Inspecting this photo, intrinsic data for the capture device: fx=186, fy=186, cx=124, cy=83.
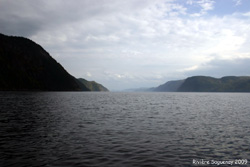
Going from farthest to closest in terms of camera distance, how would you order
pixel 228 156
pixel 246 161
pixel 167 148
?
pixel 167 148 < pixel 228 156 < pixel 246 161

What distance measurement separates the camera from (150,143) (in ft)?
66.7

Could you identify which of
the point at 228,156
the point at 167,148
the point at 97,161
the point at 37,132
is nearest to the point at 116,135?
the point at 167,148

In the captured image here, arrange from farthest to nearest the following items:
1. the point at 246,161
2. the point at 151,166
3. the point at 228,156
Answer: the point at 228,156, the point at 246,161, the point at 151,166

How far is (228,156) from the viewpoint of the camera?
16531mm

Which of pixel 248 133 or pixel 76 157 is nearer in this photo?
pixel 76 157

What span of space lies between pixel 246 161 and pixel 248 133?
40.9ft

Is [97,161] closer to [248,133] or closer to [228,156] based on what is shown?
[228,156]

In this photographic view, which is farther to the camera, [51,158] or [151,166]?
[51,158]

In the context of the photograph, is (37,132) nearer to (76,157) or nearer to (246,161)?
(76,157)

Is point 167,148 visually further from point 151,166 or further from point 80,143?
point 80,143

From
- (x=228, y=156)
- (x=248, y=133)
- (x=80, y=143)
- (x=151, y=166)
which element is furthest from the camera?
(x=248, y=133)

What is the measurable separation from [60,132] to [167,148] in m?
14.6

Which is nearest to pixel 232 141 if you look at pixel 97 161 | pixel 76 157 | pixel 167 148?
pixel 167 148

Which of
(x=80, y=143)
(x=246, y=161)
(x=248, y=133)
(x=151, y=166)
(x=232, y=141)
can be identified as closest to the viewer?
(x=151, y=166)
